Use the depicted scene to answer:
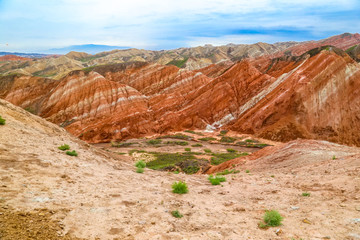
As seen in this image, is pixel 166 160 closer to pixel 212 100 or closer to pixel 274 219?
pixel 274 219

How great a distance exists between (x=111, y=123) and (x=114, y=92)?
9.18 meters

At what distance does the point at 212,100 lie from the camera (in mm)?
43031

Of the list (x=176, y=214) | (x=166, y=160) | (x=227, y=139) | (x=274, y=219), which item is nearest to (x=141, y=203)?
(x=176, y=214)

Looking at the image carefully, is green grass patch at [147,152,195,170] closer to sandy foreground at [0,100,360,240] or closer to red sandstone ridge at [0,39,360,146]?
sandy foreground at [0,100,360,240]

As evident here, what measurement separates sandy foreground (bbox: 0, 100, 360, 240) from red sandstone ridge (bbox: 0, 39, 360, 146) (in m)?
29.0

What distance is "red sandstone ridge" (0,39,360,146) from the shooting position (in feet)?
107

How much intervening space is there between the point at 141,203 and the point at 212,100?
130 feet

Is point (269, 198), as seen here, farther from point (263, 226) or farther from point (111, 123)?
point (111, 123)

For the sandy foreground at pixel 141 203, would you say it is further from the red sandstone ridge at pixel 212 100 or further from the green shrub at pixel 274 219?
the red sandstone ridge at pixel 212 100

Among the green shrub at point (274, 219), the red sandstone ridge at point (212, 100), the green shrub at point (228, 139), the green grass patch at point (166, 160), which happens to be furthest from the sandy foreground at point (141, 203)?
the red sandstone ridge at point (212, 100)

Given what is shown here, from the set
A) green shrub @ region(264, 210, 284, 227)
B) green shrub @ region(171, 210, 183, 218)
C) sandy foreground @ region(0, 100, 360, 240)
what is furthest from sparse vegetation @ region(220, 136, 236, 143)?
green shrub @ region(171, 210, 183, 218)

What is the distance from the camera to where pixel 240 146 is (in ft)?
102

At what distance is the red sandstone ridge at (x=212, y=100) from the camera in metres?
32.5

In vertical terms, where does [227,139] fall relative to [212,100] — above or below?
below
